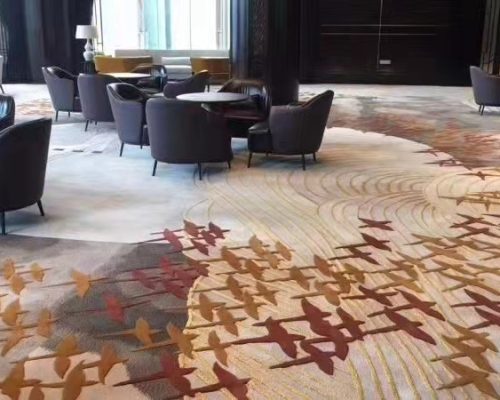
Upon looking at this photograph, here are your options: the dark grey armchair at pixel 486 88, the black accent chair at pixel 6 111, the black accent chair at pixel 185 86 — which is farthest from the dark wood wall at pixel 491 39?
the black accent chair at pixel 6 111

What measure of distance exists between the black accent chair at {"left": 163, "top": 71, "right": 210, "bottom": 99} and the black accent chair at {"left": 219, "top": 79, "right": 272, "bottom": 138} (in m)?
Result: 1.67

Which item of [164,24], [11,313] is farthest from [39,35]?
[11,313]

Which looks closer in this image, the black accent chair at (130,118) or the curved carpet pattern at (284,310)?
the curved carpet pattern at (284,310)

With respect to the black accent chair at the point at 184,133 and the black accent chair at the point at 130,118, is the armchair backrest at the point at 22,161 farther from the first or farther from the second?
the black accent chair at the point at 130,118

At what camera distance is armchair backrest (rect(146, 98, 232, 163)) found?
5.80 meters

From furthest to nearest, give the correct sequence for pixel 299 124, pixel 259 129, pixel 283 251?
pixel 259 129, pixel 299 124, pixel 283 251

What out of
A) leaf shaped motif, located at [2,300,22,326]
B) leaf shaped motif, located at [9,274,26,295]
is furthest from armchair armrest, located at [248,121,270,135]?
leaf shaped motif, located at [2,300,22,326]

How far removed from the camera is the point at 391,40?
15852 millimetres

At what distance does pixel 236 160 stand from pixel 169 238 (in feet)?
8.90

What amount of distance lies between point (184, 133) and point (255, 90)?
228 cm

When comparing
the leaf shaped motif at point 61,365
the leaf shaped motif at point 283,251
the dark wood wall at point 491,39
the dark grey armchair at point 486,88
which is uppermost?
the dark wood wall at point 491,39

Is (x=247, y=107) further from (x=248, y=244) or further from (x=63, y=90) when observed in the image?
(x=248, y=244)

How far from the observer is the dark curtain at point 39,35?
15086 millimetres

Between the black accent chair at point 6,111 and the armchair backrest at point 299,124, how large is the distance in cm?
262
